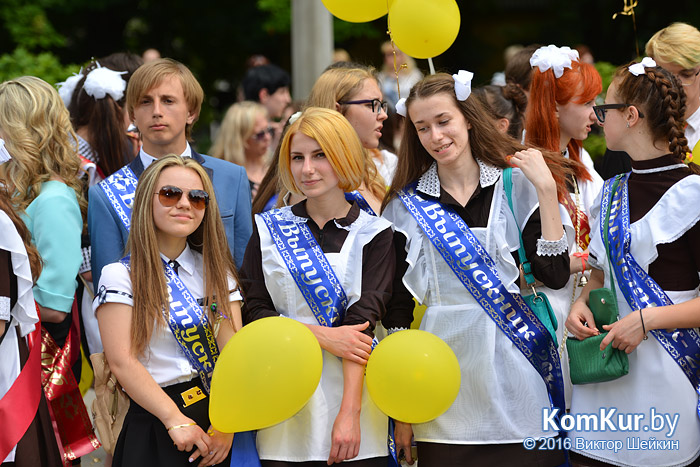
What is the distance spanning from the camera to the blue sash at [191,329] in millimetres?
3297

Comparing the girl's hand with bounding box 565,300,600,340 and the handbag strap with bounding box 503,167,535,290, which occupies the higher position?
the handbag strap with bounding box 503,167,535,290

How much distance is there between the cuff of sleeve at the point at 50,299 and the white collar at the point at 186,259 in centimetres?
67

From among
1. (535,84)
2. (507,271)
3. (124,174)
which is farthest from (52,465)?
(535,84)

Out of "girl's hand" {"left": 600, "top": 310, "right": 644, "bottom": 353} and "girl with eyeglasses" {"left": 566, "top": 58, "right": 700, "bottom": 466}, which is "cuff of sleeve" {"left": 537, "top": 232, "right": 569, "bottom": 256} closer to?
"girl with eyeglasses" {"left": 566, "top": 58, "right": 700, "bottom": 466}

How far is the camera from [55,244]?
149 inches

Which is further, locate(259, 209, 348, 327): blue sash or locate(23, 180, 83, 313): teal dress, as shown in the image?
locate(23, 180, 83, 313): teal dress

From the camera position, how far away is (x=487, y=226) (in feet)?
11.3

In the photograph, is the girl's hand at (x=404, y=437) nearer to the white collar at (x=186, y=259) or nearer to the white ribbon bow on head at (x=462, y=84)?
the white collar at (x=186, y=259)

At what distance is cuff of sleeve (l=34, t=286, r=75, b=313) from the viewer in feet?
12.3

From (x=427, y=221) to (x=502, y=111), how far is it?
182 centimetres

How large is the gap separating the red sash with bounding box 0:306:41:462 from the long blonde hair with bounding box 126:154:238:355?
486 millimetres

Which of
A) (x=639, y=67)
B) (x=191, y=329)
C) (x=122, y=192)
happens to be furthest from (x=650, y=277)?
(x=122, y=192)

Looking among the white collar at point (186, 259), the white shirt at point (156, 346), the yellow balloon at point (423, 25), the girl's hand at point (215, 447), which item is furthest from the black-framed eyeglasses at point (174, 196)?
the yellow balloon at point (423, 25)

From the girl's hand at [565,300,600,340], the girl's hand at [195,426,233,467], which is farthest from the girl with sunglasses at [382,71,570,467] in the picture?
the girl's hand at [195,426,233,467]
